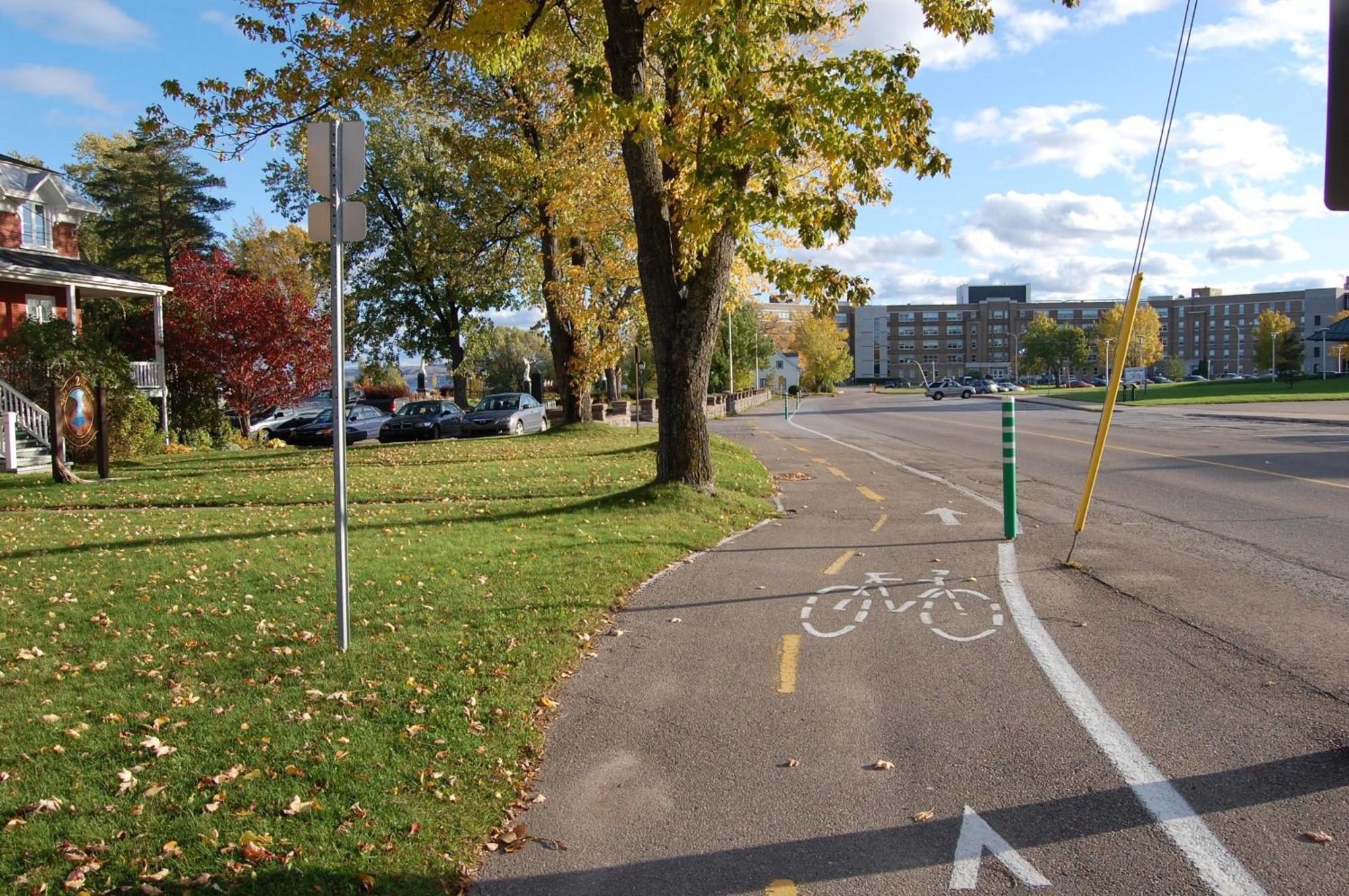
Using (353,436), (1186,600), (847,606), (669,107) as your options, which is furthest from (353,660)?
(353,436)

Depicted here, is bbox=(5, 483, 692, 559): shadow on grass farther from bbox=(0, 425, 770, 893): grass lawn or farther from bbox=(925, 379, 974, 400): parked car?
bbox=(925, 379, 974, 400): parked car

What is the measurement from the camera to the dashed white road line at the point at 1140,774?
137 inches

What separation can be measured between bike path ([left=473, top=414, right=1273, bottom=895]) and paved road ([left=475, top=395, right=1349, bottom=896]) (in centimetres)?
1

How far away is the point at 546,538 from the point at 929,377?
171m

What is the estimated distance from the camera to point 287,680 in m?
5.65

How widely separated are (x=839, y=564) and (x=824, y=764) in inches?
183

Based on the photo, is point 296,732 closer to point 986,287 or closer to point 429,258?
point 429,258

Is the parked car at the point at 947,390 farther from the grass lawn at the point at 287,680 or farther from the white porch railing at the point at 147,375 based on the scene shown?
the grass lawn at the point at 287,680

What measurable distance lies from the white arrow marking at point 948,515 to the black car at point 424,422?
2260cm

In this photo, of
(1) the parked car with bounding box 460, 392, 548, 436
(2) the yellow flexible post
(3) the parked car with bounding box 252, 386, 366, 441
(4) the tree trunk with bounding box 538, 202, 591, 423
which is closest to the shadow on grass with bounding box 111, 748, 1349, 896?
(2) the yellow flexible post

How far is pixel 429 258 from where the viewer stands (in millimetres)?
27344

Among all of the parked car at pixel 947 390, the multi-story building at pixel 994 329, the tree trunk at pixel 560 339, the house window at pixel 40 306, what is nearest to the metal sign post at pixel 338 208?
the tree trunk at pixel 560 339

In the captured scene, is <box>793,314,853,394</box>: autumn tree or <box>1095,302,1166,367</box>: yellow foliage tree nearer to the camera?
<box>1095,302,1166,367</box>: yellow foliage tree

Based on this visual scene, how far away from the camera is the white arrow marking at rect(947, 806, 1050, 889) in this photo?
11.5 feet
